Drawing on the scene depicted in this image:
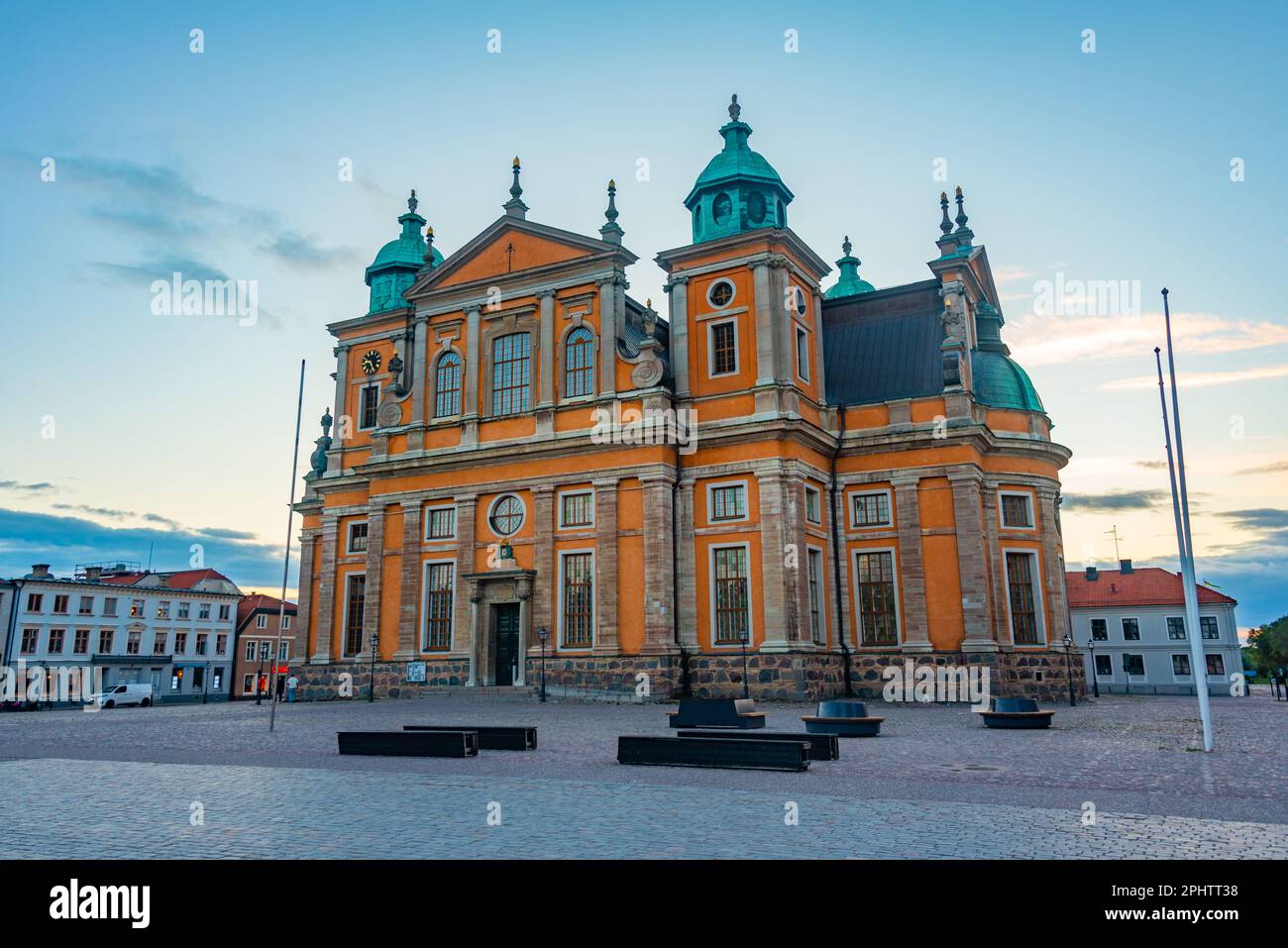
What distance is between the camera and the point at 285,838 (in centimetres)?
860

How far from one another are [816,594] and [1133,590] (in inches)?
1692

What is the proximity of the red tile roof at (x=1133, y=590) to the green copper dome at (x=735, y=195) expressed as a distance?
132 ft

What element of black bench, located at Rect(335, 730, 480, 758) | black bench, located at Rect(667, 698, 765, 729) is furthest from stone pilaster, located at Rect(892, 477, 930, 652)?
black bench, located at Rect(335, 730, 480, 758)

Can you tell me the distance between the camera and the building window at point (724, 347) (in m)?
37.2

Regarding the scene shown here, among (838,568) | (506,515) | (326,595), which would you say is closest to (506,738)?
(506,515)

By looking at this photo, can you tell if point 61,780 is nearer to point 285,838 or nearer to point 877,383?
point 285,838

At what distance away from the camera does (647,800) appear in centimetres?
1102

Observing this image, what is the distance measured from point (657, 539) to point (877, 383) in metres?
12.8

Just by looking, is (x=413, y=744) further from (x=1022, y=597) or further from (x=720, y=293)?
(x=1022, y=597)

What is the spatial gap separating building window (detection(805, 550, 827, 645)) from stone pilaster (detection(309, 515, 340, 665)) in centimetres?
2187

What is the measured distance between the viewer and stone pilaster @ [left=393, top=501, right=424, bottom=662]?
39188 mm

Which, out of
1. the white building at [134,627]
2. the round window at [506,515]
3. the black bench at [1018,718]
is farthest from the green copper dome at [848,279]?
the white building at [134,627]

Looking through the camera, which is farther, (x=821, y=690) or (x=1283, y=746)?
(x=821, y=690)
